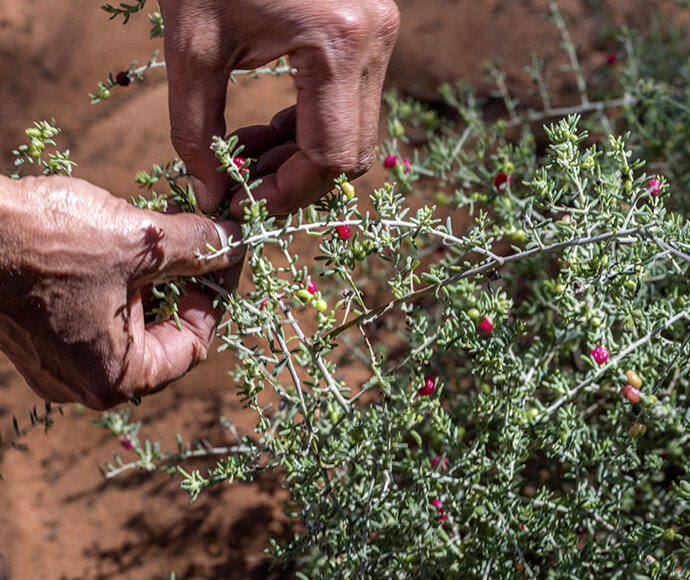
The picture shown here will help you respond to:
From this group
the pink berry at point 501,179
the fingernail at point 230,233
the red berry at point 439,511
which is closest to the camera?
the fingernail at point 230,233

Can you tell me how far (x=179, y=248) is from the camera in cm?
126

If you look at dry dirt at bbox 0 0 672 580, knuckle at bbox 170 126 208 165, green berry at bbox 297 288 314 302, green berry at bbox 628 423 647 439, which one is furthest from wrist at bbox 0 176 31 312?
dry dirt at bbox 0 0 672 580

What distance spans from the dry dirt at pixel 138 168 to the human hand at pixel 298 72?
1.50 m

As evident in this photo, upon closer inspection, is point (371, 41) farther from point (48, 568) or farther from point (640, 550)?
point (48, 568)

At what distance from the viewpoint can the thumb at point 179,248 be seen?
1239mm

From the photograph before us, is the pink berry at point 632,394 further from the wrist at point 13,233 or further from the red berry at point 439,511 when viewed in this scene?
the wrist at point 13,233

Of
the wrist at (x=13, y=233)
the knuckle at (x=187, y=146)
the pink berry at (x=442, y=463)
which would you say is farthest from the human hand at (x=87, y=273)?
the pink berry at (x=442, y=463)

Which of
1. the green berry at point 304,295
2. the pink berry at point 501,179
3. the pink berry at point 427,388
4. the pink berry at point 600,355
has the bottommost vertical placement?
the pink berry at point 427,388

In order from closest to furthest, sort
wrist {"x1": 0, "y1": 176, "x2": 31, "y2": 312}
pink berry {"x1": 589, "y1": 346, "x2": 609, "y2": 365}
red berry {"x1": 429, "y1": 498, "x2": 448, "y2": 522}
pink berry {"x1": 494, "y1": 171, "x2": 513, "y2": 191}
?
wrist {"x1": 0, "y1": 176, "x2": 31, "y2": 312} → pink berry {"x1": 589, "y1": 346, "x2": 609, "y2": 365} → red berry {"x1": 429, "y1": 498, "x2": 448, "y2": 522} → pink berry {"x1": 494, "y1": 171, "x2": 513, "y2": 191}

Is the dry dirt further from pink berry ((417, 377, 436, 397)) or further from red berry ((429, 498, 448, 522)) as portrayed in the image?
pink berry ((417, 377, 436, 397))

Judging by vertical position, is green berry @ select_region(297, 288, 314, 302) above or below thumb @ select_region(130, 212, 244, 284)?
below

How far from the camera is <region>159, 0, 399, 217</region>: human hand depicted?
1.39 m

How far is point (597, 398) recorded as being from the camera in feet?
7.46

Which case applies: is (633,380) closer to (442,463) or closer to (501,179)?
(442,463)
